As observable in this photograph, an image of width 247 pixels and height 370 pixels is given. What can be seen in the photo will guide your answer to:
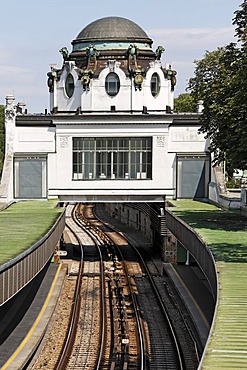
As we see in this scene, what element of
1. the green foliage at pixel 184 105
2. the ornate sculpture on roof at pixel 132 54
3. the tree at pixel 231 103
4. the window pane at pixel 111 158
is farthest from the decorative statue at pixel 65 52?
the green foliage at pixel 184 105

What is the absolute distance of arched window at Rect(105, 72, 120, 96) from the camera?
47.4 meters

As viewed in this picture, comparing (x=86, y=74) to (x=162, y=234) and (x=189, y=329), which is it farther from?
(x=189, y=329)

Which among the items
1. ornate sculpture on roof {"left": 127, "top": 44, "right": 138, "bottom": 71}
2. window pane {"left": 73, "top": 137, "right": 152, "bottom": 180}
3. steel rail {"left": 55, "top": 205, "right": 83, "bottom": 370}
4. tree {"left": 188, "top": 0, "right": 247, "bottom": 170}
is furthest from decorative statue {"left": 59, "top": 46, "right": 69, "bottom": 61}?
steel rail {"left": 55, "top": 205, "right": 83, "bottom": 370}

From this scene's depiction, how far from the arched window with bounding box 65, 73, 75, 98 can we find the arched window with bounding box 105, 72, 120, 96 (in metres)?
2.40

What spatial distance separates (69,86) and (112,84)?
3.04 meters

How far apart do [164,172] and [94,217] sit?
30394 millimetres

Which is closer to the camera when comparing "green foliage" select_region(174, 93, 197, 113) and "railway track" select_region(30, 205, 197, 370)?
"railway track" select_region(30, 205, 197, 370)

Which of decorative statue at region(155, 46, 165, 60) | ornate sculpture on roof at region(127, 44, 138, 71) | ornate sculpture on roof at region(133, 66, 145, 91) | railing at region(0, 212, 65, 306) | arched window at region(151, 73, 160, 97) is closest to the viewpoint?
railing at region(0, 212, 65, 306)

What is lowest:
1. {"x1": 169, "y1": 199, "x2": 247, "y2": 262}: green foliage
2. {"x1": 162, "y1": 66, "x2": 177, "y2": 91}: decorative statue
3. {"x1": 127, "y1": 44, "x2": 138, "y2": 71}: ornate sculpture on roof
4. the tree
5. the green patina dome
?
{"x1": 169, "y1": 199, "x2": 247, "y2": 262}: green foliage

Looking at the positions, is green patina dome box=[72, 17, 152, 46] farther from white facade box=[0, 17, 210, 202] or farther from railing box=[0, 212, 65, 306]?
railing box=[0, 212, 65, 306]

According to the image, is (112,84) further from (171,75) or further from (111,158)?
(111,158)

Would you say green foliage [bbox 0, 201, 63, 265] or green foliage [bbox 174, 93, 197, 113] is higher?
green foliage [bbox 174, 93, 197, 113]

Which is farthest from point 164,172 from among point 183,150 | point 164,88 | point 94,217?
point 94,217

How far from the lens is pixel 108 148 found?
46406mm
